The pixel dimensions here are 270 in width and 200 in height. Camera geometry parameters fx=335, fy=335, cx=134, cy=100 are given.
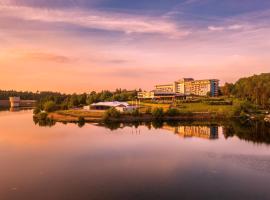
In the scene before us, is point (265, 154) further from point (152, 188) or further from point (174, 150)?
point (152, 188)

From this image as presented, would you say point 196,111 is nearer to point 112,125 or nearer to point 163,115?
point 163,115

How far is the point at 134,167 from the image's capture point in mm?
23844

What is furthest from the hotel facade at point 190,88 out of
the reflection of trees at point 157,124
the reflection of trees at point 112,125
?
the reflection of trees at point 112,125

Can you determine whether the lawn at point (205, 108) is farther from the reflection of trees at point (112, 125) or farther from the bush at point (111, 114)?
the reflection of trees at point (112, 125)

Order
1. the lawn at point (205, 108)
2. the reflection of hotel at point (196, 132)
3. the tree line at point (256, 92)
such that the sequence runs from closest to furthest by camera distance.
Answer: the reflection of hotel at point (196, 132), the lawn at point (205, 108), the tree line at point (256, 92)

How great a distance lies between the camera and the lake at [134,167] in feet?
60.3

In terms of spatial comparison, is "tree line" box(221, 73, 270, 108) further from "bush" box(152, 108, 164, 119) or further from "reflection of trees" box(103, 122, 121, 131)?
"reflection of trees" box(103, 122, 121, 131)

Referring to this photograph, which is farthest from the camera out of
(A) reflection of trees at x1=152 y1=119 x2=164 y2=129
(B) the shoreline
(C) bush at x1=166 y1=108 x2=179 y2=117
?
(C) bush at x1=166 y1=108 x2=179 y2=117

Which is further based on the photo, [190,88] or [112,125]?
[190,88]

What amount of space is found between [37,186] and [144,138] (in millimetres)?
20116

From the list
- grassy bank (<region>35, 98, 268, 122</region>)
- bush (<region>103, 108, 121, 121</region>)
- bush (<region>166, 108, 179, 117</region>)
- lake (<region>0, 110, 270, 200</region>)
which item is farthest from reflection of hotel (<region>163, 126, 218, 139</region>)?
bush (<region>103, 108, 121, 121</region>)

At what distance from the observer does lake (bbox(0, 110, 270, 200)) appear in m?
18.4

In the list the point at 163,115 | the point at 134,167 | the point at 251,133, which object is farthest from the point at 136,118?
the point at 134,167

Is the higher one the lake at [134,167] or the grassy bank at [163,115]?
the grassy bank at [163,115]
